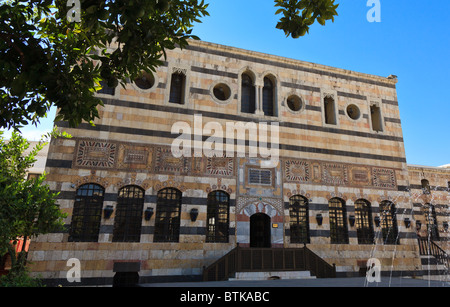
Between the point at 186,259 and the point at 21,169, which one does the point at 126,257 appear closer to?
the point at 186,259

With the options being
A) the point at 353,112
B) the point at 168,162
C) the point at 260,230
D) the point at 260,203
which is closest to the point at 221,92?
the point at 168,162

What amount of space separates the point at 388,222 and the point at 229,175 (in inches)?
360

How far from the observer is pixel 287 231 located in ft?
43.6

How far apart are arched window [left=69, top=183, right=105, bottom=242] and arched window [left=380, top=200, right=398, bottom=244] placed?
1398cm

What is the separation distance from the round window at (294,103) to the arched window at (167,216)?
25.7 ft

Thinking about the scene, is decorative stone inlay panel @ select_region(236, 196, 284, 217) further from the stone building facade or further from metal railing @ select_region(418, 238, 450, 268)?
metal railing @ select_region(418, 238, 450, 268)

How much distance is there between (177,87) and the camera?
46.8 ft

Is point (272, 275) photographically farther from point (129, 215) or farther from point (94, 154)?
point (94, 154)

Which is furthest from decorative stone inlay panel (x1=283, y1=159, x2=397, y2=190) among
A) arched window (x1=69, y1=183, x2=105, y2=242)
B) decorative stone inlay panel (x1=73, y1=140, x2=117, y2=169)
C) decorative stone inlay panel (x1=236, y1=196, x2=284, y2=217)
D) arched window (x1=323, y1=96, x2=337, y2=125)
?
arched window (x1=69, y1=183, x2=105, y2=242)

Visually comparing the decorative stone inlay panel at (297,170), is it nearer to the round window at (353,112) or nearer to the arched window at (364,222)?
the arched window at (364,222)
